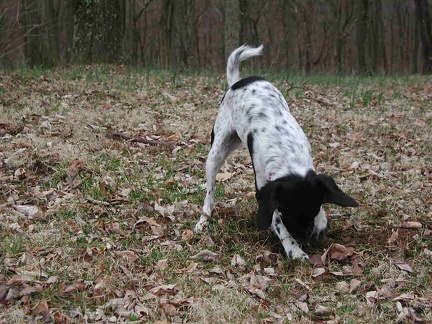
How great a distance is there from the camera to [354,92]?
470 inches

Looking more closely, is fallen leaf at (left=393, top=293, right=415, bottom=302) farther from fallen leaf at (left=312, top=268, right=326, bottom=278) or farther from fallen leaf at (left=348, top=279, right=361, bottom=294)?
fallen leaf at (left=312, top=268, right=326, bottom=278)

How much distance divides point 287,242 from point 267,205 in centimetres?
55

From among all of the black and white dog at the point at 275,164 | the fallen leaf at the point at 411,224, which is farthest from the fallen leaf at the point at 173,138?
the fallen leaf at the point at 411,224

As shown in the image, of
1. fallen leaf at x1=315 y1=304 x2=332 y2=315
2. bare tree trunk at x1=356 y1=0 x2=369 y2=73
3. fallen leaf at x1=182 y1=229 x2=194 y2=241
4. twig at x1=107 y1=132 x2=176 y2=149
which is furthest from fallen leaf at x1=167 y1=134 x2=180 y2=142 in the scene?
bare tree trunk at x1=356 y1=0 x2=369 y2=73

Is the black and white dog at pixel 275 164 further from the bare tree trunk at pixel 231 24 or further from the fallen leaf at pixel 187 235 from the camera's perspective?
the bare tree trunk at pixel 231 24

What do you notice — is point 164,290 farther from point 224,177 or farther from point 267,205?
point 224,177

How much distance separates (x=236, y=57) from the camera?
6414 millimetres

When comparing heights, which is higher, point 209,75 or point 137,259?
point 209,75

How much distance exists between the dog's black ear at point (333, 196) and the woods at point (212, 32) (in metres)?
10.8

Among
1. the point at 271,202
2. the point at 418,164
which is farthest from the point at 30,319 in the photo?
the point at 418,164

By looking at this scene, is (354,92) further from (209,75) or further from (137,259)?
(137,259)

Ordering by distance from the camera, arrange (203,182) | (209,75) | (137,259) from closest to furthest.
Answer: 1. (137,259)
2. (203,182)
3. (209,75)

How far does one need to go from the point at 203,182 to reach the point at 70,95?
4528mm

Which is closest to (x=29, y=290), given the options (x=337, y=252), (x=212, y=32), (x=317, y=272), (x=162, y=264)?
(x=162, y=264)
